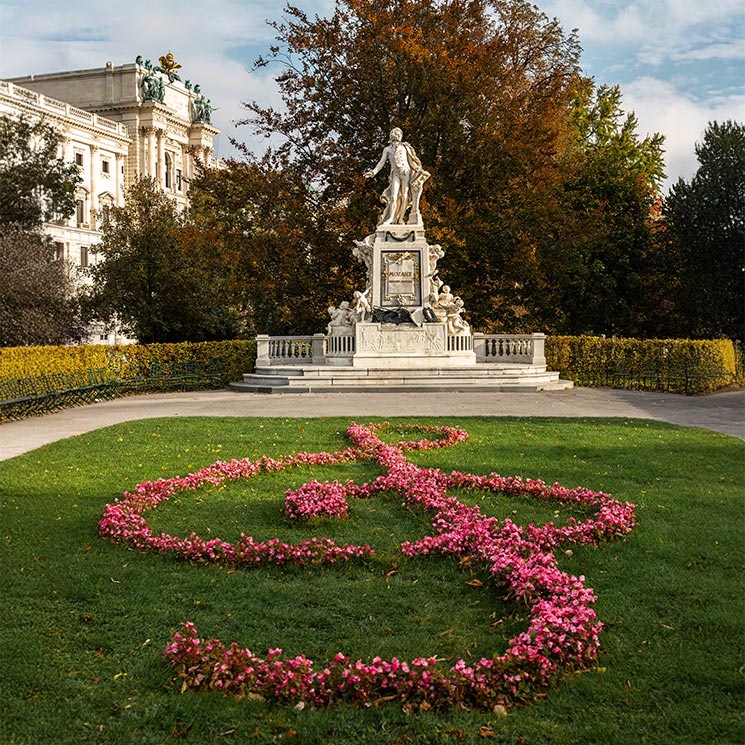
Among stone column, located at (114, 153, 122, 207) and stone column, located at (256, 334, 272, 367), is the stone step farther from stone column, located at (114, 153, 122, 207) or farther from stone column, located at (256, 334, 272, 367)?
stone column, located at (114, 153, 122, 207)

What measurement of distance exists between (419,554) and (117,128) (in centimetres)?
7910

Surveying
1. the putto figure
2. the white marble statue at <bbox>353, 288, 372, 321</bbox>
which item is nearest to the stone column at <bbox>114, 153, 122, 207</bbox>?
the putto figure

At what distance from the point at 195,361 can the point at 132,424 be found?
11844 millimetres

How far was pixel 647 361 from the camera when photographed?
2342cm

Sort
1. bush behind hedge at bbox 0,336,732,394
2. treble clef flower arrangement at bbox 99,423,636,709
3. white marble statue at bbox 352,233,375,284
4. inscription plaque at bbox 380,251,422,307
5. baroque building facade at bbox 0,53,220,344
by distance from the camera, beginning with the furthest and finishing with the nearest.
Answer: baroque building facade at bbox 0,53,220,344 → white marble statue at bbox 352,233,375,284 → inscription plaque at bbox 380,251,422,307 → bush behind hedge at bbox 0,336,732,394 → treble clef flower arrangement at bbox 99,423,636,709

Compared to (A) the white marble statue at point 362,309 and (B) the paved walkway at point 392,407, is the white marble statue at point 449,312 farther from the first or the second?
(B) the paved walkway at point 392,407

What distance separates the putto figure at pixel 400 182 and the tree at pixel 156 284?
977cm

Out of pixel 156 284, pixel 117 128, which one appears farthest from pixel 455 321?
pixel 117 128

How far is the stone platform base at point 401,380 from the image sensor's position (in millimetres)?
21203

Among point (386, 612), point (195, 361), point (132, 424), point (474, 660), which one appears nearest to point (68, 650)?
point (386, 612)

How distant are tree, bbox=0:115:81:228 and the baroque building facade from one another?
26444mm

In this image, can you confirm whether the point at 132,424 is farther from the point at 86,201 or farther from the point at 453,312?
the point at 86,201

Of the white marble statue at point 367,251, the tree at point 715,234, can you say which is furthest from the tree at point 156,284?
the tree at point 715,234

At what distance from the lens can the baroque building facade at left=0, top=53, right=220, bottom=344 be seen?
68688mm
